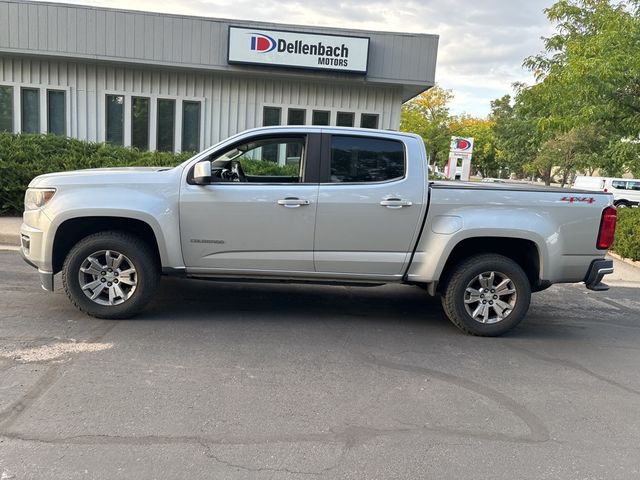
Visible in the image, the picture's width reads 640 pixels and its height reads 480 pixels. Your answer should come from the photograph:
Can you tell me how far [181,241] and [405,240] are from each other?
221 cm

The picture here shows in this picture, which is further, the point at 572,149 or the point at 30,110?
the point at 572,149

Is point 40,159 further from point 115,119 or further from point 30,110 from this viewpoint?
point 30,110

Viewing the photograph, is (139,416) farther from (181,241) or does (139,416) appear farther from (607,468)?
(607,468)

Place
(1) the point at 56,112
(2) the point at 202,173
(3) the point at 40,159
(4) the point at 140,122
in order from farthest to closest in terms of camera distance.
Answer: (4) the point at 140,122, (1) the point at 56,112, (3) the point at 40,159, (2) the point at 202,173

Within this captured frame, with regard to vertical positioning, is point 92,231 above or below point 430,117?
below

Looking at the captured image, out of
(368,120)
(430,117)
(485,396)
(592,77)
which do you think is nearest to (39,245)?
(485,396)

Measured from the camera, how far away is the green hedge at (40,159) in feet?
35.7

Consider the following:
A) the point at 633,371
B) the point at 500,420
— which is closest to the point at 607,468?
the point at 500,420

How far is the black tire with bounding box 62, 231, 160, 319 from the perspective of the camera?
16.9 feet

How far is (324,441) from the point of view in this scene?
10.8 feet

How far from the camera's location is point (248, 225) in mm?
5246

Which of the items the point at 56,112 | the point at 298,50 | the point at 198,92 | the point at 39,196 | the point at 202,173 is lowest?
the point at 39,196

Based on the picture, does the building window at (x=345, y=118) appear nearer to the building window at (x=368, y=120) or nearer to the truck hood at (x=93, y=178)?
the building window at (x=368, y=120)

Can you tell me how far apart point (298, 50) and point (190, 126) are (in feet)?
12.5
